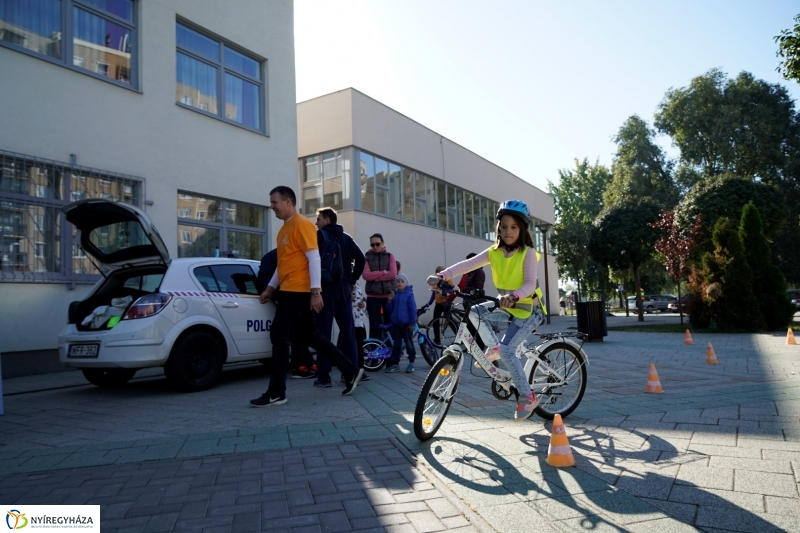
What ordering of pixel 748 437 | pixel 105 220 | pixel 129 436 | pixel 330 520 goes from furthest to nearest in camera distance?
1. pixel 105 220
2. pixel 129 436
3. pixel 748 437
4. pixel 330 520

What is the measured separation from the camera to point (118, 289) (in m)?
6.97

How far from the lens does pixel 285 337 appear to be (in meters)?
5.65

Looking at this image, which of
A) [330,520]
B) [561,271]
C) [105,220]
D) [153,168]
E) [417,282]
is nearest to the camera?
[330,520]

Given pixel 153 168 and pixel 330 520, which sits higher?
pixel 153 168

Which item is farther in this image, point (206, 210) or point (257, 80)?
point (257, 80)

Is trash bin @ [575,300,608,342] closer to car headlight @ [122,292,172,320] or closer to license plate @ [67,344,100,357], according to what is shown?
car headlight @ [122,292,172,320]

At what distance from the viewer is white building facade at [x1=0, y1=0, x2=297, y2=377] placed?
29.5 ft

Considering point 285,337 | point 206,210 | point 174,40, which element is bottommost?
point 285,337

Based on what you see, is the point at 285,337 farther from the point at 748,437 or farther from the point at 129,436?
the point at 748,437

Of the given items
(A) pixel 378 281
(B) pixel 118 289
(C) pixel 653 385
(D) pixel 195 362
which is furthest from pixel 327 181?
(C) pixel 653 385

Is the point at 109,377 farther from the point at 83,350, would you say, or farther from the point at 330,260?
the point at 330,260

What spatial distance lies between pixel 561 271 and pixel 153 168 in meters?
48.0

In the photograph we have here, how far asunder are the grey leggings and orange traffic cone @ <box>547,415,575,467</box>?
85cm

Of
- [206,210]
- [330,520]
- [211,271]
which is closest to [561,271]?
[206,210]
